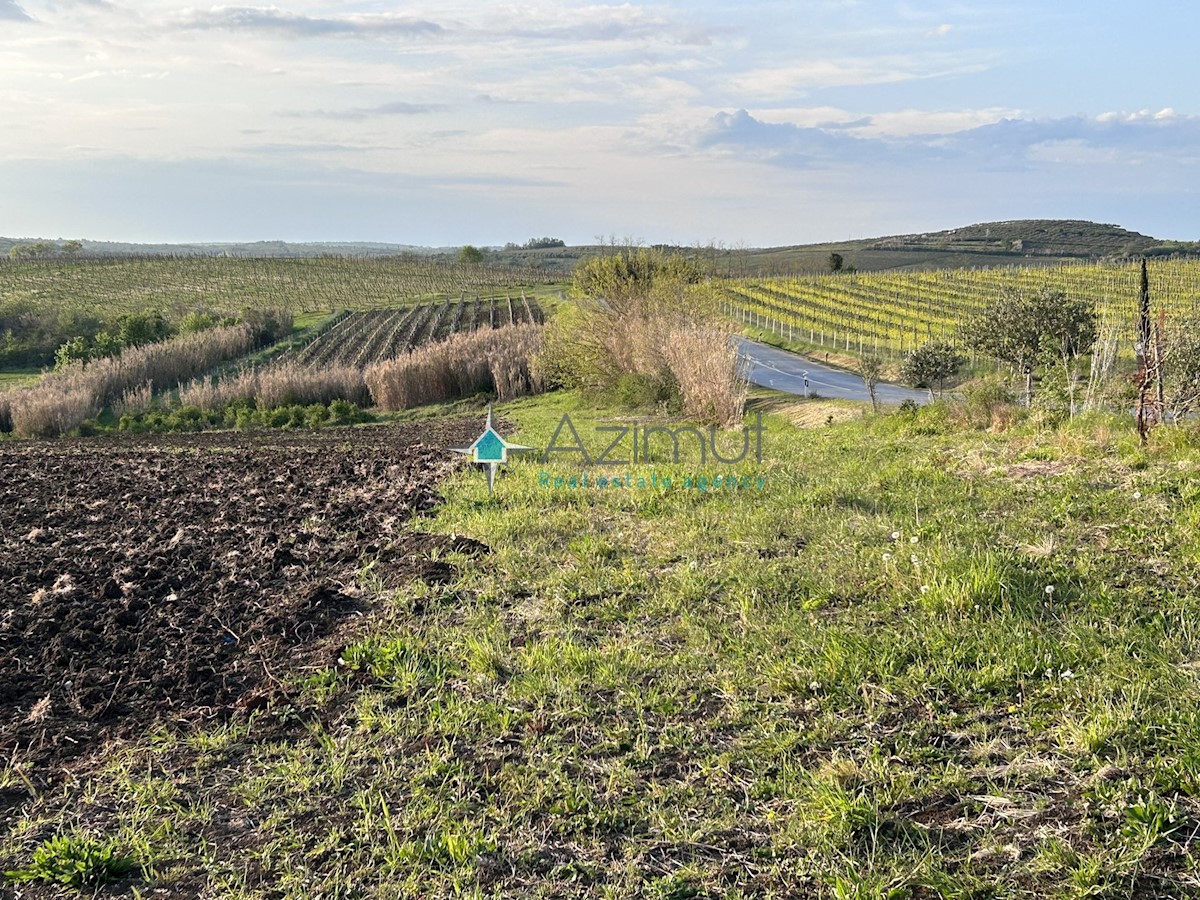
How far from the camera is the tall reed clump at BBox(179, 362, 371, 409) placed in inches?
1293

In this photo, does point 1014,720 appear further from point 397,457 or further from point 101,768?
point 397,457

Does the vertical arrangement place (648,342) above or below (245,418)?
above

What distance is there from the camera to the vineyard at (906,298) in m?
50.2

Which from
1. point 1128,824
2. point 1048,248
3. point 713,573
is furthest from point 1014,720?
point 1048,248

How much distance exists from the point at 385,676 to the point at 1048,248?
5027 inches

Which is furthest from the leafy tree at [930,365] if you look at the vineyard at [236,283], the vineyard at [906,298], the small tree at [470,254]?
the small tree at [470,254]

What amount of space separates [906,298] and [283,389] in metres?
46.4

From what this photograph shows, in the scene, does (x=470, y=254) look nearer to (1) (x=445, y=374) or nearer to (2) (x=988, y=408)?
(1) (x=445, y=374)

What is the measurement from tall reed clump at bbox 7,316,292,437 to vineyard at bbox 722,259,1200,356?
28182mm

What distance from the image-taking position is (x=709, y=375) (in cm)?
1953

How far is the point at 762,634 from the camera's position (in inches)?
202

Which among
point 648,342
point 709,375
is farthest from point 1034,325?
point 709,375

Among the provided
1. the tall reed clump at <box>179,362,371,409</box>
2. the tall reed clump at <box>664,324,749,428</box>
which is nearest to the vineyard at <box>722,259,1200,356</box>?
the tall reed clump at <box>179,362,371,409</box>

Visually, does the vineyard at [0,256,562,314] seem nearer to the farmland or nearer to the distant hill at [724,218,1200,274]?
the farmland
